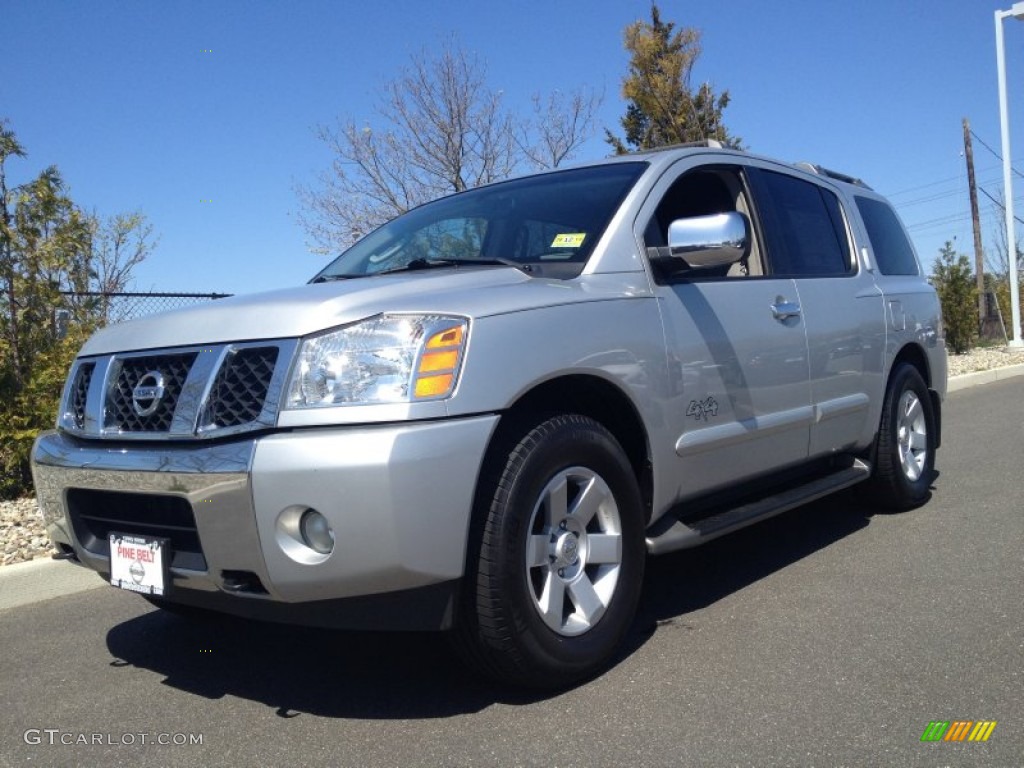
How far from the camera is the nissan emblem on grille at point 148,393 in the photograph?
2881 millimetres

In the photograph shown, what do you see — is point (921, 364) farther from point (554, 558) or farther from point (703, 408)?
point (554, 558)

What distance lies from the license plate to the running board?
→ 1645 mm

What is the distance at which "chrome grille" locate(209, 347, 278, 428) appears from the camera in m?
2.68

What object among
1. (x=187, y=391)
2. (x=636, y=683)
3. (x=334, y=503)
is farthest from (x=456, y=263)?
(x=636, y=683)

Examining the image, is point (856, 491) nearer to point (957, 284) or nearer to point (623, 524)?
point (623, 524)

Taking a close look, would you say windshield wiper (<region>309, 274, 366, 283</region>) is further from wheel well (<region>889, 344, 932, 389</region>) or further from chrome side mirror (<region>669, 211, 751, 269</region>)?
wheel well (<region>889, 344, 932, 389</region>)

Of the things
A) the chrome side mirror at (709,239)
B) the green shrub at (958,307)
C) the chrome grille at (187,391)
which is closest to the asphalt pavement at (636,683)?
the chrome grille at (187,391)

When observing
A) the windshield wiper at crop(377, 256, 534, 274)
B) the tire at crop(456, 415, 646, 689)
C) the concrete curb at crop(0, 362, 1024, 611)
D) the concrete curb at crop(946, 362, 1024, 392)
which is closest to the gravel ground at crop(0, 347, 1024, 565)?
the concrete curb at crop(0, 362, 1024, 611)

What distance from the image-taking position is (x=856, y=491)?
5414 millimetres

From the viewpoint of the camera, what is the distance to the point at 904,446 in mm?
5367

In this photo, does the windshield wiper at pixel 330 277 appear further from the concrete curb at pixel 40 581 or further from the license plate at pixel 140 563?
the concrete curb at pixel 40 581

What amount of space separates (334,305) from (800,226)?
2879mm

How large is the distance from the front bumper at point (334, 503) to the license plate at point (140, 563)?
0.12 m

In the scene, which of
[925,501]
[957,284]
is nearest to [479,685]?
[925,501]
